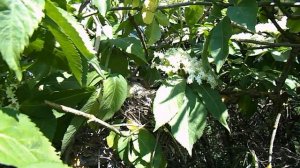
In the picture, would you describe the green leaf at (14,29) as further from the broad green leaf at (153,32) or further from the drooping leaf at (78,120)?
the broad green leaf at (153,32)

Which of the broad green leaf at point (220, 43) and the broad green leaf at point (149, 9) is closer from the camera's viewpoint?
the broad green leaf at point (220, 43)

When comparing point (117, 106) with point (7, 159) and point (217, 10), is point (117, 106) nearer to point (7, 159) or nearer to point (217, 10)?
point (217, 10)

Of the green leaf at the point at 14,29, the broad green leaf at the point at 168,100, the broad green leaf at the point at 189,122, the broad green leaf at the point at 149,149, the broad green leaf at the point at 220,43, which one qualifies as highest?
the green leaf at the point at 14,29

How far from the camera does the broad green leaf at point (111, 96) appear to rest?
1.04 metres

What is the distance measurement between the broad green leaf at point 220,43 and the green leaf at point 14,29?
0.55m

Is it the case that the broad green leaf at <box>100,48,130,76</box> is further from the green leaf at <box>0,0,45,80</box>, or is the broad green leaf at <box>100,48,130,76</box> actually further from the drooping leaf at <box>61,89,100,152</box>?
the green leaf at <box>0,0,45,80</box>

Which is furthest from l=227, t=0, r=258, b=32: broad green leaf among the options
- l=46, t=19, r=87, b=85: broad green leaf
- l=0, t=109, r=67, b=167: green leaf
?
l=0, t=109, r=67, b=167: green leaf

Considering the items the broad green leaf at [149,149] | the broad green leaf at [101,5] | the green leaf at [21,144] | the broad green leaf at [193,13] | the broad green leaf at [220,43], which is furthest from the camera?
the broad green leaf at [193,13]

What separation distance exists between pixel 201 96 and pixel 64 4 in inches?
18.1

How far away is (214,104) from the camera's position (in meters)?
1.15

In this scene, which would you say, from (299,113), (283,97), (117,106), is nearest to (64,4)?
(117,106)

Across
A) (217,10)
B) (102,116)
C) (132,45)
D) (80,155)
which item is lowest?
(80,155)

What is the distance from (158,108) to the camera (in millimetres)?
1085

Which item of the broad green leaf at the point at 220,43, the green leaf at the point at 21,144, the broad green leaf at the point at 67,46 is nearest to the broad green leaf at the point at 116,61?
the broad green leaf at the point at 220,43
